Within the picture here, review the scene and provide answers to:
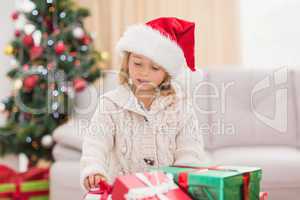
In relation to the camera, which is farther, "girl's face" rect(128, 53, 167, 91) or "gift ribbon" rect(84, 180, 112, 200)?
"girl's face" rect(128, 53, 167, 91)

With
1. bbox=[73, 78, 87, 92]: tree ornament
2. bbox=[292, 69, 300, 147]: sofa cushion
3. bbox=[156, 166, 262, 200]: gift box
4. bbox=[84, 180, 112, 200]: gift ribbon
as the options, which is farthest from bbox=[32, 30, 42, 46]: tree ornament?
bbox=[156, 166, 262, 200]: gift box

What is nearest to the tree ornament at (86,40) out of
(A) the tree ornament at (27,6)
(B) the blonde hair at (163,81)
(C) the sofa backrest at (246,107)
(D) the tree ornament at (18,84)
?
(A) the tree ornament at (27,6)

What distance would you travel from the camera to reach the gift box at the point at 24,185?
2549 mm

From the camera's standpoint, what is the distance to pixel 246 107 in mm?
2900

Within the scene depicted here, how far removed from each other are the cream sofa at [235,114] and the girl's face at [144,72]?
0.94 m

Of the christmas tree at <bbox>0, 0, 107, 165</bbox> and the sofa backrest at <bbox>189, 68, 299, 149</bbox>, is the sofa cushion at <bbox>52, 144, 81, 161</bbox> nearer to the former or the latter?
the christmas tree at <bbox>0, 0, 107, 165</bbox>

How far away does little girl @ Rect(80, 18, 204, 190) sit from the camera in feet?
5.47

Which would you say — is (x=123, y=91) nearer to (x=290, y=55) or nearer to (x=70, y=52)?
(x=70, y=52)

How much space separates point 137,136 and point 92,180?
0.96 ft

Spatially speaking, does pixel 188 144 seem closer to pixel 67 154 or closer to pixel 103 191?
pixel 103 191

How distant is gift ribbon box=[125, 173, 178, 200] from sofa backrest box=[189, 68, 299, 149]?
1.70 m

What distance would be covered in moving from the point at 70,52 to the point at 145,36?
5.06ft

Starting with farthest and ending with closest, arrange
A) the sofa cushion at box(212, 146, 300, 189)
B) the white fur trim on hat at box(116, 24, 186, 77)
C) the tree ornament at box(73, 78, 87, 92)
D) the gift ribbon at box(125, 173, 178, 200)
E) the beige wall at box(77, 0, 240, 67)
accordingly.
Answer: the beige wall at box(77, 0, 240, 67) < the tree ornament at box(73, 78, 87, 92) < the sofa cushion at box(212, 146, 300, 189) < the white fur trim on hat at box(116, 24, 186, 77) < the gift ribbon at box(125, 173, 178, 200)

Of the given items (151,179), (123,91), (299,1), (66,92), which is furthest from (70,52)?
(151,179)
